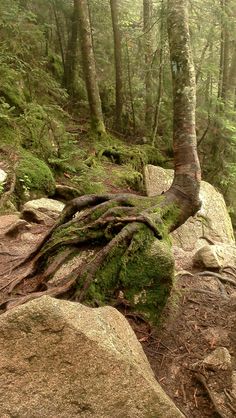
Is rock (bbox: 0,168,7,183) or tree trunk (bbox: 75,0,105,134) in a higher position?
tree trunk (bbox: 75,0,105,134)

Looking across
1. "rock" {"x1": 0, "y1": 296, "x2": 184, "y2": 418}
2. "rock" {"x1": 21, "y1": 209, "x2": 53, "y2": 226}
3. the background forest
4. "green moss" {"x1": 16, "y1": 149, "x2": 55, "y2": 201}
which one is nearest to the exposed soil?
"rock" {"x1": 0, "y1": 296, "x2": 184, "y2": 418}

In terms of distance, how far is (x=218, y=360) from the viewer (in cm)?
353

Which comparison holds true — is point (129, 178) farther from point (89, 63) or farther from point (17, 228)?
point (17, 228)

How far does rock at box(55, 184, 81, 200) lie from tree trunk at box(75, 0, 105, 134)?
409 cm

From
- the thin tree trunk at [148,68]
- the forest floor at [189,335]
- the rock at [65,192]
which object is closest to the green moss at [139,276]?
the forest floor at [189,335]

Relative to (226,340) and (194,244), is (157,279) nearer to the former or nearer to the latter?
(226,340)

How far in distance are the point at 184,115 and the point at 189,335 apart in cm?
276

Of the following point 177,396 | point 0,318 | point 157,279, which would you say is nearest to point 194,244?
point 157,279

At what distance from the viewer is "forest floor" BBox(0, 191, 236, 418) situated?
3.27m

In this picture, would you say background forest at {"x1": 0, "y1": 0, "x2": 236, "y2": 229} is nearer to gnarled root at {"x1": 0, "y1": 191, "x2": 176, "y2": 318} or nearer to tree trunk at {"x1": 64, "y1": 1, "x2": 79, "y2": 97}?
tree trunk at {"x1": 64, "y1": 1, "x2": 79, "y2": 97}

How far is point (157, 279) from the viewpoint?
13.4ft

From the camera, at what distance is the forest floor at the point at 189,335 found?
3271 mm

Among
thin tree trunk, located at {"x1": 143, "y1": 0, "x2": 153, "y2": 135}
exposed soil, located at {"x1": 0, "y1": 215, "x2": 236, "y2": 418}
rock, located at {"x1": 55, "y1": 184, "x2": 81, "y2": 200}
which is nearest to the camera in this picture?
exposed soil, located at {"x1": 0, "y1": 215, "x2": 236, "y2": 418}

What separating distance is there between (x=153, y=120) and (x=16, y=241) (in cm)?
1093
